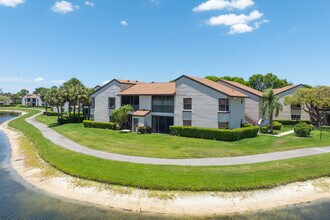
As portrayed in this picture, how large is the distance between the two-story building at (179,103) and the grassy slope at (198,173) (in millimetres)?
12845

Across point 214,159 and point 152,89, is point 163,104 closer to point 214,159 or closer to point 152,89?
point 152,89

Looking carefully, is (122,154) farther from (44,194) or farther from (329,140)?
(329,140)

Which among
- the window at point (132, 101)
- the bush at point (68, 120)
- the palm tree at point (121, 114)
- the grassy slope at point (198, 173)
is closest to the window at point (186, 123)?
the window at point (132, 101)

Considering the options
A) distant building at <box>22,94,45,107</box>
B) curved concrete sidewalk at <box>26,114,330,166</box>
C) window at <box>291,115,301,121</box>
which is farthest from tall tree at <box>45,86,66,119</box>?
distant building at <box>22,94,45,107</box>

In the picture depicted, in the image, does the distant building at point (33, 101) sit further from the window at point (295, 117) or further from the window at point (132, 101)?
the window at point (295, 117)

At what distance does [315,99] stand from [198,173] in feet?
112

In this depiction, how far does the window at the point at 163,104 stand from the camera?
37156 millimetres

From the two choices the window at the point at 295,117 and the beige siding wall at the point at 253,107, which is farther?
the window at the point at 295,117

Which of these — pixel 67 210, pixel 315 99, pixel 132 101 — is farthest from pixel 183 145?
pixel 315 99

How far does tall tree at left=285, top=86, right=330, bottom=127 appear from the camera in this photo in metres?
42.6

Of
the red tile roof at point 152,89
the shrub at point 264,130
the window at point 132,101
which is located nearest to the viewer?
the red tile roof at point 152,89

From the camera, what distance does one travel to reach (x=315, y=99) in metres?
42.8

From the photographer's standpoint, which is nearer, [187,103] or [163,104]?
[187,103]

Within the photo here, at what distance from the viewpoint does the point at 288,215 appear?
14.0m
